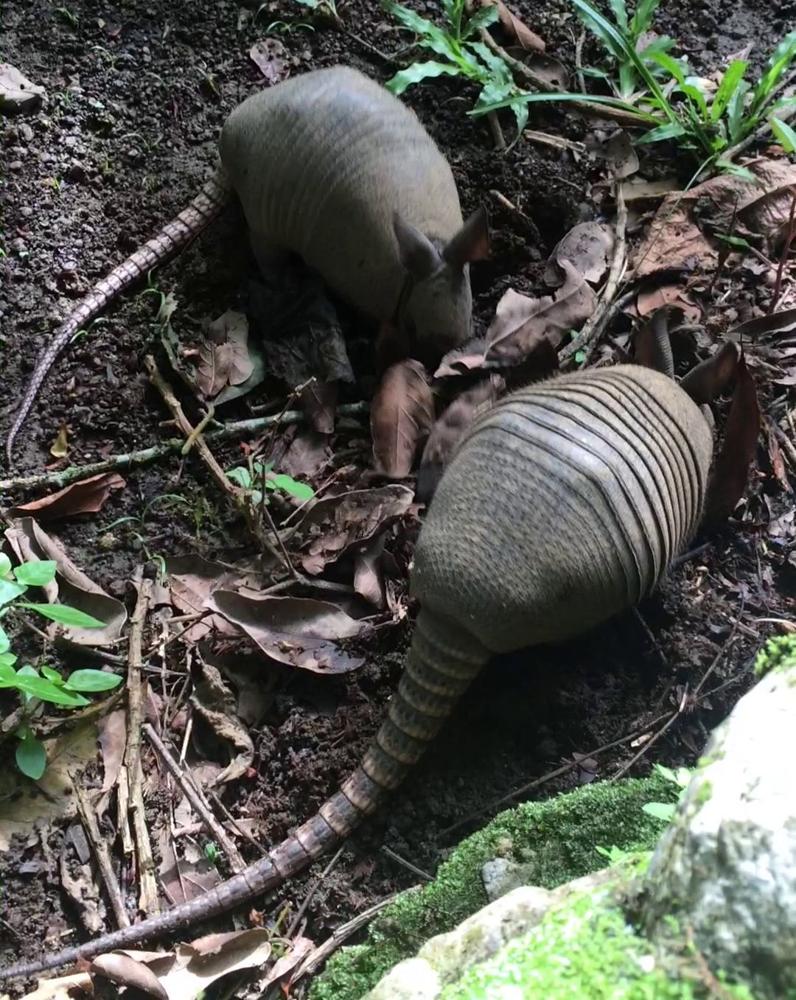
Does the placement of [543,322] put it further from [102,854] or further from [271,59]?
[102,854]

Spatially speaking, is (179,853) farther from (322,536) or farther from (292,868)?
(322,536)

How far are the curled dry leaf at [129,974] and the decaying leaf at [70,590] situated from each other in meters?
0.82

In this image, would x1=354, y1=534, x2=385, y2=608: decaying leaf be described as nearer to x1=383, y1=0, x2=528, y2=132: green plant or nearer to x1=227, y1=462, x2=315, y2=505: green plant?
x1=227, y1=462, x2=315, y2=505: green plant

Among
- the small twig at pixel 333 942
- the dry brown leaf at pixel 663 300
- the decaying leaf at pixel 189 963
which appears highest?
the dry brown leaf at pixel 663 300

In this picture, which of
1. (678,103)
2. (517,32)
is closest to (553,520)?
(678,103)

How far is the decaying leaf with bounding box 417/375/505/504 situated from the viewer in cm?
271

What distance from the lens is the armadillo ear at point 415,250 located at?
2943 mm

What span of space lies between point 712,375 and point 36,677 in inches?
75.8

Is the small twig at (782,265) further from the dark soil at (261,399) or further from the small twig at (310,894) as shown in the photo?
the small twig at (310,894)

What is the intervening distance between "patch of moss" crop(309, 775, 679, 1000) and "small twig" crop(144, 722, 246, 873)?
411 millimetres

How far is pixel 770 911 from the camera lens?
88 centimetres

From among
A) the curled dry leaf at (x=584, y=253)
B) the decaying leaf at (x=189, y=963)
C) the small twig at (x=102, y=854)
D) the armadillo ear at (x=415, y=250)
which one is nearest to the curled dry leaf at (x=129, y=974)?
the decaying leaf at (x=189, y=963)

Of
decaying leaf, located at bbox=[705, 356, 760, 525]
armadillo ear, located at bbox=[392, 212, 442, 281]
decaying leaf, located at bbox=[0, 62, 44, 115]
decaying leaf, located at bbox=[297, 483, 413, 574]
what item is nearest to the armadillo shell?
decaying leaf, located at bbox=[705, 356, 760, 525]

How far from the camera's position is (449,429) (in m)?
2.79
